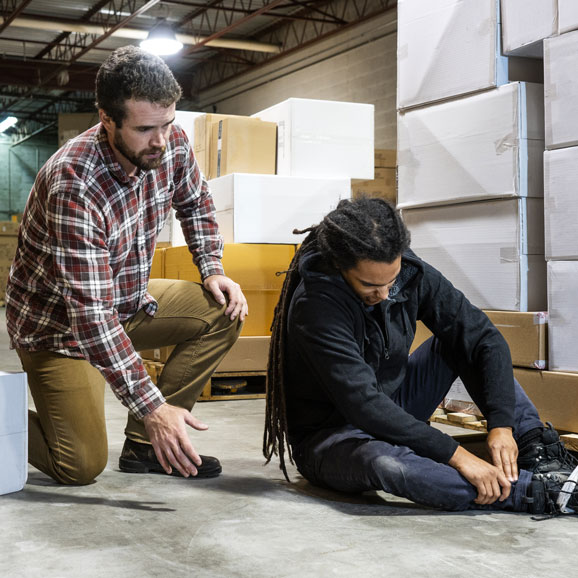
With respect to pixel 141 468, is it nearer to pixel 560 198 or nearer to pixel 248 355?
pixel 560 198

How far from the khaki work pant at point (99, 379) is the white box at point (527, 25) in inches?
61.7

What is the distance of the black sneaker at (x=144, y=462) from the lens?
2.73 metres

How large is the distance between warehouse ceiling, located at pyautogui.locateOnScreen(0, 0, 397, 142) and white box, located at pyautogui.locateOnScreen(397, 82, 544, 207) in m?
7.78

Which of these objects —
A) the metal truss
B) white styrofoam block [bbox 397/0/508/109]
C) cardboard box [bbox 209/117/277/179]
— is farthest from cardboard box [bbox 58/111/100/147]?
white styrofoam block [bbox 397/0/508/109]

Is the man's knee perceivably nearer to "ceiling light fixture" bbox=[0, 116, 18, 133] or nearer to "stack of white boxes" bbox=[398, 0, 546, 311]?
"stack of white boxes" bbox=[398, 0, 546, 311]

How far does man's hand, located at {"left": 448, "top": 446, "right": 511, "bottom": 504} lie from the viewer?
7.12 feet

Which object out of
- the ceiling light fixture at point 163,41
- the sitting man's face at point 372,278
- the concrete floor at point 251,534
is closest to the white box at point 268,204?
the concrete floor at point 251,534

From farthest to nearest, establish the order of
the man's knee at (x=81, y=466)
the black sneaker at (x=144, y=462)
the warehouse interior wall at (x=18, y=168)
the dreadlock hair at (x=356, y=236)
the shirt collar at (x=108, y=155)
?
the warehouse interior wall at (x=18, y=168), the black sneaker at (x=144, y=462), the man's knee at (x=81, y=466), the shirt collar at (x=108, y=155), the dreadlock hair at (x=356, y=236)

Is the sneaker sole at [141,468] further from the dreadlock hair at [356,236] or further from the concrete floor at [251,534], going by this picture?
the dreadlock hair at [356,236]

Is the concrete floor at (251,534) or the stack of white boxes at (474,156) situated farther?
the stack of white boxes at (474,156)

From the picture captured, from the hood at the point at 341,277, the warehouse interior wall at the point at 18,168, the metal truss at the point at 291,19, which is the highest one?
the metal truss at the point at 291,19

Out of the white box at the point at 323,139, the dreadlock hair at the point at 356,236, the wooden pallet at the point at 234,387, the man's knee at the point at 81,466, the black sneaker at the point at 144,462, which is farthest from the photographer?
the white box at the point at 323,139

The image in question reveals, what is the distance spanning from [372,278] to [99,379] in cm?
98

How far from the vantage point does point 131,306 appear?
105 inches
